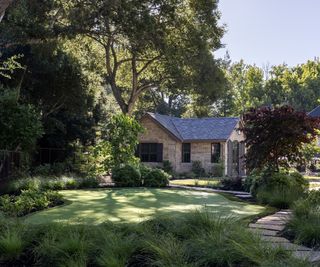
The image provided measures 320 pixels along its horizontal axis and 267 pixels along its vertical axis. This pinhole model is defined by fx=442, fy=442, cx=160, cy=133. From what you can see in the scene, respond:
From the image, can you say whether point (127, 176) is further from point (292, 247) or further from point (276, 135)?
point (292, 247)

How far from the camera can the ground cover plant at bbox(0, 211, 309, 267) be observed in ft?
15.9

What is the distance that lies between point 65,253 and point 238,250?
6.70ft

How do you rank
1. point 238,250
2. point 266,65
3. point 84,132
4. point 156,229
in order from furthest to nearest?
1. point 266,65
2. point 84,132
3. point 156,229
4. point 238,250

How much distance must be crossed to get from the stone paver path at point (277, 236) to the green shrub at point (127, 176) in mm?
10231

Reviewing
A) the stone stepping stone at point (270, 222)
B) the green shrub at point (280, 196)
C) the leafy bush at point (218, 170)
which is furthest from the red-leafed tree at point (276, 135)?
the leafy bush at point (218, 170)

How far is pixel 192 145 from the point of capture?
30.8 meters

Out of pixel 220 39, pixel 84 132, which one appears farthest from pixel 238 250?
pixel 220 39

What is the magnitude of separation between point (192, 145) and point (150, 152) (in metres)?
2.99

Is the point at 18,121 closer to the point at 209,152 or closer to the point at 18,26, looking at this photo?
the point at 18,26

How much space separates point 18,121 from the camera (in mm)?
16062

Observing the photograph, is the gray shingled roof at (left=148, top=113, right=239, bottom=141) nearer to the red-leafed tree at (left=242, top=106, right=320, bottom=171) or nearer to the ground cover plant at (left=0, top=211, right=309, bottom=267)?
the red-leafed tree at (left=242, top=106, right=320, bottom=171)

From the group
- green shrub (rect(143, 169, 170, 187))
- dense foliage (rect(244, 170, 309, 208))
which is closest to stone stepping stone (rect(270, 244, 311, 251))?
dense foliage (rect(244, 170, 309, 208))

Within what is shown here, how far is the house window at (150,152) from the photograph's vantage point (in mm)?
30828

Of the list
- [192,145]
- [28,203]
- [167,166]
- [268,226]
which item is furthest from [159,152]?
[268,226]
